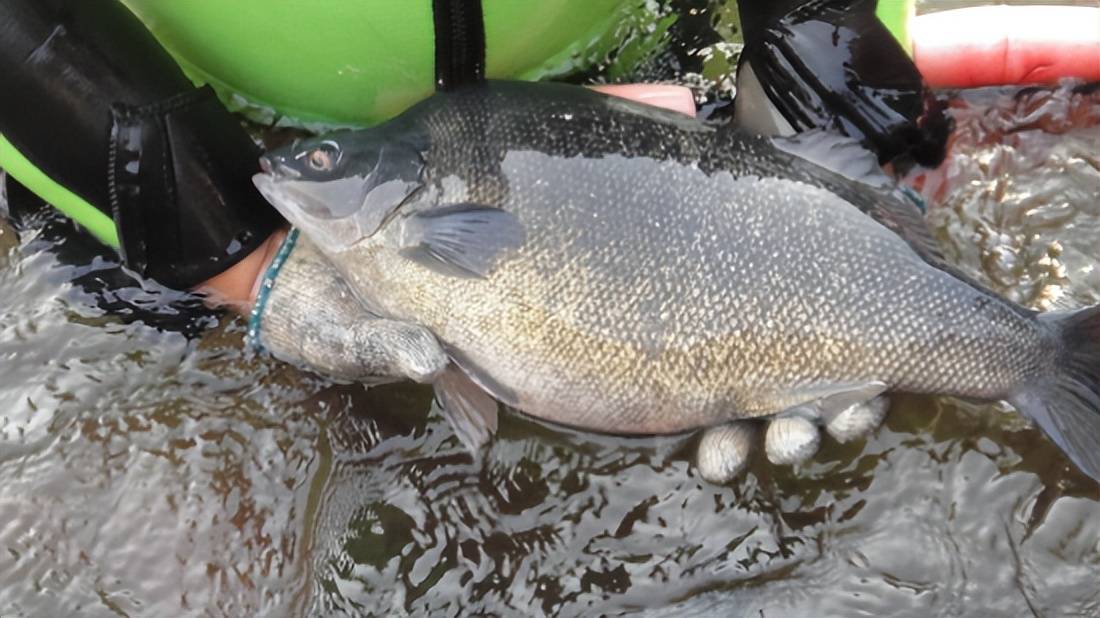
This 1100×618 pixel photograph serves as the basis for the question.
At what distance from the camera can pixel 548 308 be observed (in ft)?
6.22

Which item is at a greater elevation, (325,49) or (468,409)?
(325,49)

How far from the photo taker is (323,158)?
1982 millimetres

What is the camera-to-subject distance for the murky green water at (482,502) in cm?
193

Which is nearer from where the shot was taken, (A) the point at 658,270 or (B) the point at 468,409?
(A) the point at 658,270

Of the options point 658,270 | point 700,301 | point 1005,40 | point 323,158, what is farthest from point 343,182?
point 1005,40

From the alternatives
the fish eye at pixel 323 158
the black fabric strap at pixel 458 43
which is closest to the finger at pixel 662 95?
the black fabric strap at pixel 458 43

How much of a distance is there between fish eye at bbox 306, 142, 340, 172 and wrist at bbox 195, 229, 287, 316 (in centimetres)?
33

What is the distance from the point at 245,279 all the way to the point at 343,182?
47 cm

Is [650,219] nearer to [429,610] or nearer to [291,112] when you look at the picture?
[429,610]

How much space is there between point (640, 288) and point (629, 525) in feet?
1.89

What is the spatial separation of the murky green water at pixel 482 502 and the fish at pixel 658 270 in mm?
200

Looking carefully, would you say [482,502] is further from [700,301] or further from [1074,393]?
[1074,393]

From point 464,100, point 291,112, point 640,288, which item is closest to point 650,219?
point 640,288

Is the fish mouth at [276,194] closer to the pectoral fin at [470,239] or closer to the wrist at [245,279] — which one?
the wrist at [245,279]
